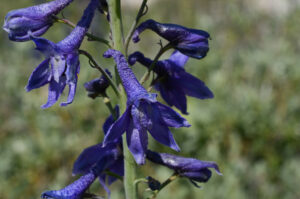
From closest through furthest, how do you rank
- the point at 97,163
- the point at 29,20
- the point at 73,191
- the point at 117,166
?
the point at 29,20, the point at 73,191, the point at 97,163, the point at 117,166

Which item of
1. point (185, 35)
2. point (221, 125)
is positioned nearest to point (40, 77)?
point (185, 35)

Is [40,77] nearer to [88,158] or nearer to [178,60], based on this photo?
[88,158]

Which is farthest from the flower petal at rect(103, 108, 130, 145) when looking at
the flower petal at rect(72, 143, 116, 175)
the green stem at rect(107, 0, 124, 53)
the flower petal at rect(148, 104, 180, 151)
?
the flower petal at rect(72, 143, 116, 175)

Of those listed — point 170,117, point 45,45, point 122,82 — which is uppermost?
point 45,45

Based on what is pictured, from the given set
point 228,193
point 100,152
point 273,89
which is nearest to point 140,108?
point 100,152

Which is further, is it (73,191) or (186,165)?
(186,165)

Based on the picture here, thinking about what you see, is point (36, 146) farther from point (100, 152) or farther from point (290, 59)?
point (290, 59)

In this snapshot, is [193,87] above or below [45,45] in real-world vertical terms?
below
